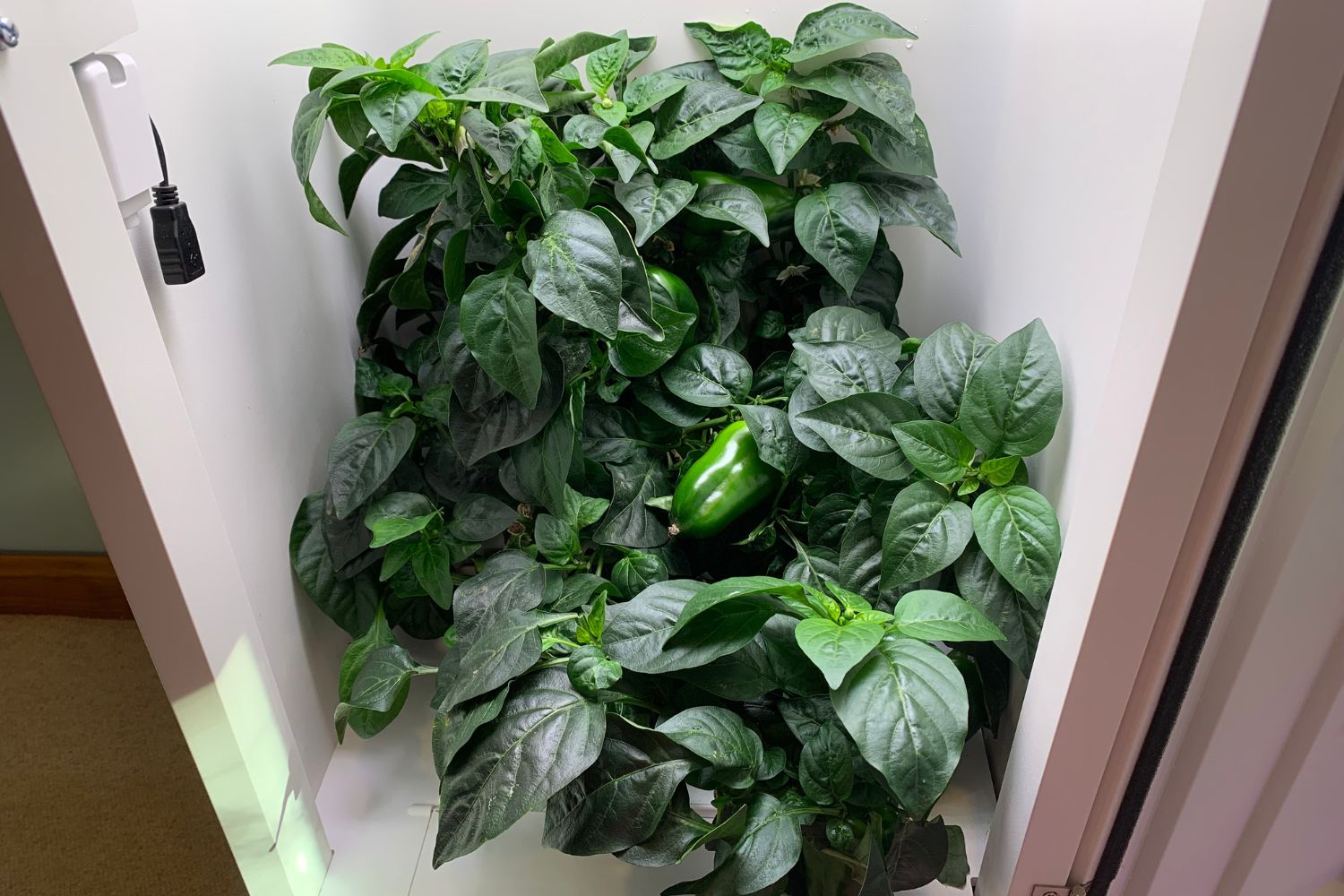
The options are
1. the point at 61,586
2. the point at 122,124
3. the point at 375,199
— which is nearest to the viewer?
the point at 122,124

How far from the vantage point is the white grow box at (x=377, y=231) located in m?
0.57

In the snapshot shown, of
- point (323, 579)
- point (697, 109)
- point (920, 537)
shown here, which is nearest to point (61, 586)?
point (323, 579)

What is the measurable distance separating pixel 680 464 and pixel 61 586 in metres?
0.91

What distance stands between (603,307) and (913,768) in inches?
17.1

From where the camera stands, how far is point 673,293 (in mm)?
1019

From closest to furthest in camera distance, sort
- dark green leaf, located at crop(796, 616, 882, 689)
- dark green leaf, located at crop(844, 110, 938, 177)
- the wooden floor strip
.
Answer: dark green leaf, located at crop(796, 616, 882, 689) → dark green leaf, located at crop(844, 110, 938, 177) → the wooden floor strip

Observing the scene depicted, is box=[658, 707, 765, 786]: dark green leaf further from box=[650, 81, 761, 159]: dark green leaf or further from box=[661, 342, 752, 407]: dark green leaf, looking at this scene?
box=[650, 81, 761, 159]: dark green leaf

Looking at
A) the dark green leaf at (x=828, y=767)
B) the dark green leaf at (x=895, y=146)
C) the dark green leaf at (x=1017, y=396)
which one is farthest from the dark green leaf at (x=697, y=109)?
the dark green leaf at (x=828, y=767)

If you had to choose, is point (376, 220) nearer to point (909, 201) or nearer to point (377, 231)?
point (377, 231)

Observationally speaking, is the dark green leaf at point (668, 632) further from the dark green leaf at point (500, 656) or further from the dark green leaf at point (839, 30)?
the dark green leaf at point (839, 30)

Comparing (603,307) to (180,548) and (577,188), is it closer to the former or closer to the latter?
(577,188)

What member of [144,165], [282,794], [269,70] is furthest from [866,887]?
[269,70]

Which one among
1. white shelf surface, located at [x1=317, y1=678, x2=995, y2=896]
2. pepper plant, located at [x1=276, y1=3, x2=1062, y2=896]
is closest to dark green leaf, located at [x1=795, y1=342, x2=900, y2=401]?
pepper plant, located at [x1=276, y1=3, x2=1062, y2=896]

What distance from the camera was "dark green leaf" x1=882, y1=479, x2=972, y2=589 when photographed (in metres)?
0.84
